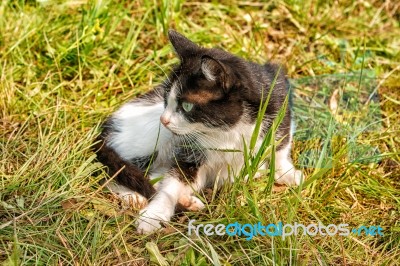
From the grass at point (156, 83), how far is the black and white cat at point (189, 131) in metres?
0.11

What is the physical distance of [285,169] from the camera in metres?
2.96

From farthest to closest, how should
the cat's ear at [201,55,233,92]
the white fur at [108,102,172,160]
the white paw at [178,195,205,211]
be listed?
the white fur at [108,102,172,160]
the white paw at [178,195,205,211]
the cat's ear at [201,55,233,92]

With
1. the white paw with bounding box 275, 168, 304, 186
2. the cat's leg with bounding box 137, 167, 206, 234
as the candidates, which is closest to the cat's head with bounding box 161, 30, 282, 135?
the cat's leg with bounding box 137, 167, 206, 234

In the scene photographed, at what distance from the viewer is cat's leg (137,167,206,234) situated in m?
2.64

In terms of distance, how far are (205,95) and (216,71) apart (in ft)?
0.48

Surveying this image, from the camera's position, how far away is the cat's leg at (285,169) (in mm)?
2908

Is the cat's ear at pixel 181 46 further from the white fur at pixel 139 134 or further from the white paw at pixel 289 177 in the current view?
the white paw at pixel 289 177

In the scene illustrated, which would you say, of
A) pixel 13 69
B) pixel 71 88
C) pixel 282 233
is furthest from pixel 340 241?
pixel 13 69

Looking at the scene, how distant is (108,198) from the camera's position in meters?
2.85

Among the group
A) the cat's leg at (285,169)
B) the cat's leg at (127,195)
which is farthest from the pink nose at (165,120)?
the cat's leg at (285,169)

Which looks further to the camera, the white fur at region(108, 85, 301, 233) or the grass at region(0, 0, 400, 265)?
the white fur at region(108, 85, 301, 233)

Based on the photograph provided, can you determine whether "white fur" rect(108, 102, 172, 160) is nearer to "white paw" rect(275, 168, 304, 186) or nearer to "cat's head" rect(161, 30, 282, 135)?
"cat's head" rect(161, 30, 282, 135)

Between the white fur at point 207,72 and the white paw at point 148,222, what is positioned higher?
the white fur at point 207,72

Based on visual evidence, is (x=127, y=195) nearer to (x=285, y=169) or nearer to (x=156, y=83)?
(x=285, y=169)
